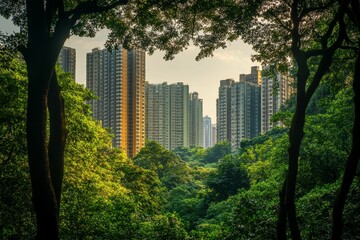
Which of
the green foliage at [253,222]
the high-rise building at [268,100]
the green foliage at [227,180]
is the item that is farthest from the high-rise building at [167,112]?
the green foliage at [253,222]

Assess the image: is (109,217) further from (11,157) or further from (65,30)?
(65,30)

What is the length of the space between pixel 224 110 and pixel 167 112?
15552 millimetres

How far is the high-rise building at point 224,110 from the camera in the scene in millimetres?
92688

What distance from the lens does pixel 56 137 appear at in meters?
6.91

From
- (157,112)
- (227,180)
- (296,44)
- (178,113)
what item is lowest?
(227,180)

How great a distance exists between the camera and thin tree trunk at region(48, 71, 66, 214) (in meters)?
6.83

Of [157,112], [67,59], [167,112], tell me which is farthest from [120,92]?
[167,112]

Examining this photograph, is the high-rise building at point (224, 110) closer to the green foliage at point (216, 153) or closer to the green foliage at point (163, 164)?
the green foliage at point (216, 153)

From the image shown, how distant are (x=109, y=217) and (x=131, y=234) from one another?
3.38 feet

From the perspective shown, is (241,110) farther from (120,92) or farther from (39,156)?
(39,156)

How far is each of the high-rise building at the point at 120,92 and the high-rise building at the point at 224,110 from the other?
2778cm

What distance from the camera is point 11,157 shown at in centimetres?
1200

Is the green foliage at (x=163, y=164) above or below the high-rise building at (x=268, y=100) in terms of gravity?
below

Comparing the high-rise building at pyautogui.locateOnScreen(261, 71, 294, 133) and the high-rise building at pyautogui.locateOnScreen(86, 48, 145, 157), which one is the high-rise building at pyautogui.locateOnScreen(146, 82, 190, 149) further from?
the high-rise building at pyautogui.locateOnScreen(261, 71, 294, 133)
